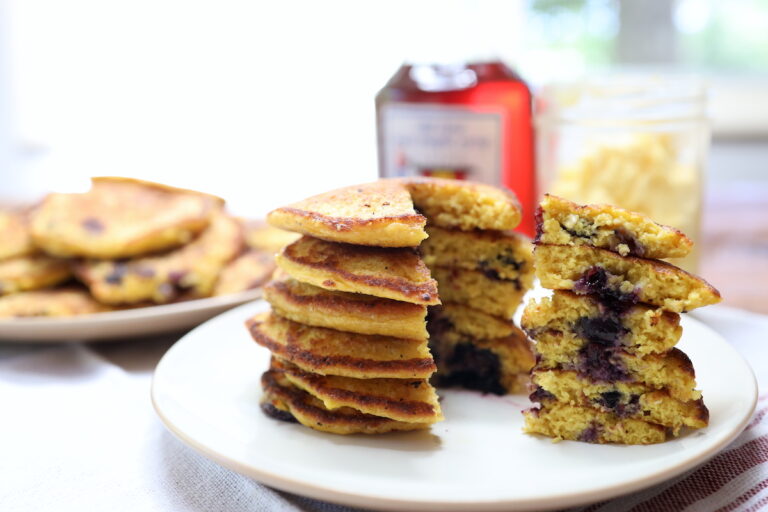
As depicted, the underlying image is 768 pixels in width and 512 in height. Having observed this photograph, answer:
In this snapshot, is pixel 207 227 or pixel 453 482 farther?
pixel 207 227

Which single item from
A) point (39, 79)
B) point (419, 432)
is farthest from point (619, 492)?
point (39, 79)

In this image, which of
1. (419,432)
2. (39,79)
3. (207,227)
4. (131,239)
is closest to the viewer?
(419,432)

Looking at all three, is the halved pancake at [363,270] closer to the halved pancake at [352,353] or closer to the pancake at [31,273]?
the halved pancake at [352,353]

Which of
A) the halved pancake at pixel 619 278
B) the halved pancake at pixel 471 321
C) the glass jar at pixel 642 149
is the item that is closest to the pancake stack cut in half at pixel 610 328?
the halved pancake at pixel 619 278

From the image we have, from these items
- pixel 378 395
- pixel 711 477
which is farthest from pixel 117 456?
pixel 711 477

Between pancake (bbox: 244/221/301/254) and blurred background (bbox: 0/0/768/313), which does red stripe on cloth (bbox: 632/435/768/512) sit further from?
blurred background (bbox: 0/0/768/313)

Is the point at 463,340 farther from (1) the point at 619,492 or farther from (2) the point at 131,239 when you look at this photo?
(2) the point at 131,239
